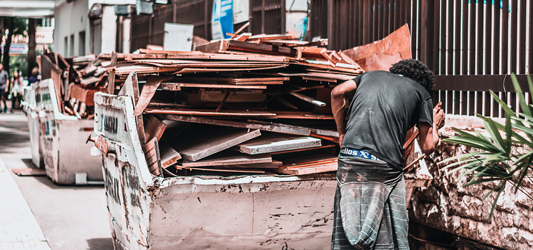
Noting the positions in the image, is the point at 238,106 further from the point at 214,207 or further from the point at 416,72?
the point at 416,72

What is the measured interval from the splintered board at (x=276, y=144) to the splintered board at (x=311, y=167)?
14 centimetres

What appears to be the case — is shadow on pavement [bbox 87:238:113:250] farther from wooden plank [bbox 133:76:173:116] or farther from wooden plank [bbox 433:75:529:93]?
wooden plank [bbox 433:75:529:93]

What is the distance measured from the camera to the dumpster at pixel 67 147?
28.1ft

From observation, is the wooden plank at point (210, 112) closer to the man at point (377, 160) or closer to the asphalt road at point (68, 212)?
the man at point (377, 160)

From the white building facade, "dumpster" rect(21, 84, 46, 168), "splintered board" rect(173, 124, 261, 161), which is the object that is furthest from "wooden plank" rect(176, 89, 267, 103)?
the white building facade

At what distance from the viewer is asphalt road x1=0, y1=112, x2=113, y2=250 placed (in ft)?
19.4

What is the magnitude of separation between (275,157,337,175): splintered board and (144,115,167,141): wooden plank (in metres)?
0.94

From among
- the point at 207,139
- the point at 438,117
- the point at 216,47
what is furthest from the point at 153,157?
the point at 438,117

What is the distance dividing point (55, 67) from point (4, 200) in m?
2.40

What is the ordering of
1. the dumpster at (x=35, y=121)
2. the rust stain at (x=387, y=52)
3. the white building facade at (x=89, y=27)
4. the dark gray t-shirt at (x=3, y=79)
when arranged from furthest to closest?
the dark gray t-shirt at (x=3, y=79)
the white building facade at (x=89, y=27)
the dumpster at (x=35, y=121)
the rust stain at (x=387, y=52)

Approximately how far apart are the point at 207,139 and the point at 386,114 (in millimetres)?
1511

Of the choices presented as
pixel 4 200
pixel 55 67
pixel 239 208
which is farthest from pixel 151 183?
pixel 55 67

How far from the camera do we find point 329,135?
4578mm

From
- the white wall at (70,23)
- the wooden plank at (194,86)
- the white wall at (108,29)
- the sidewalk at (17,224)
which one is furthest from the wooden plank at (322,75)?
the white wall at (70,23)
